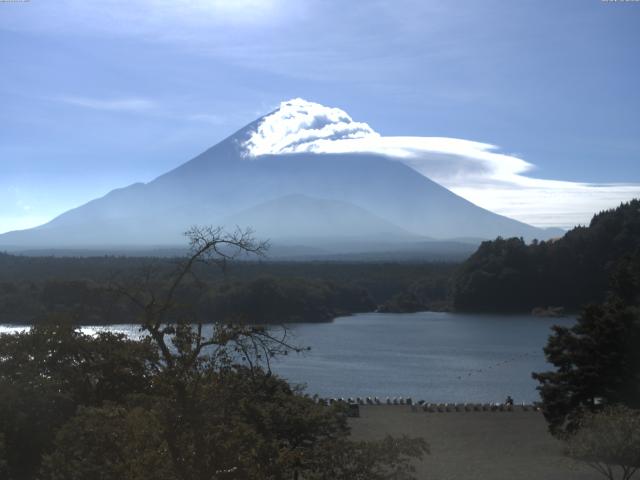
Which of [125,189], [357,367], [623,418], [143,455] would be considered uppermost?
[125,189]

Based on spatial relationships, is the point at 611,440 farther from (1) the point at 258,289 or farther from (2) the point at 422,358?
(1) the point at 258,289

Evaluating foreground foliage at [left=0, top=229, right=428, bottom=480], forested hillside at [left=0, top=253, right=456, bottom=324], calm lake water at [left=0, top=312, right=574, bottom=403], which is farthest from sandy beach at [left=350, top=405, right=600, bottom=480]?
forested hillside at [left=0, top=253, right=456, bottom=324]

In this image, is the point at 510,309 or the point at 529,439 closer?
the point at 529,439

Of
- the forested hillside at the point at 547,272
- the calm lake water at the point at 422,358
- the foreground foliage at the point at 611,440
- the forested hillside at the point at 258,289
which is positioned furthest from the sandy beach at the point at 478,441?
the forested hillside at the point at 547,272

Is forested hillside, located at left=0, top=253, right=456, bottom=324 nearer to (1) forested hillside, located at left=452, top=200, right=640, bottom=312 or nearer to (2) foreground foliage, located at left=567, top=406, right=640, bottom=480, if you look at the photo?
(1) forested hillside, located at left=452, top=200, right=640, bottom=312

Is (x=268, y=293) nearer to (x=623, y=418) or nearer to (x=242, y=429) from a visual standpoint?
(x=623, y=418)

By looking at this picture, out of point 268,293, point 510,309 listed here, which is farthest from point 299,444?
point 510,309
